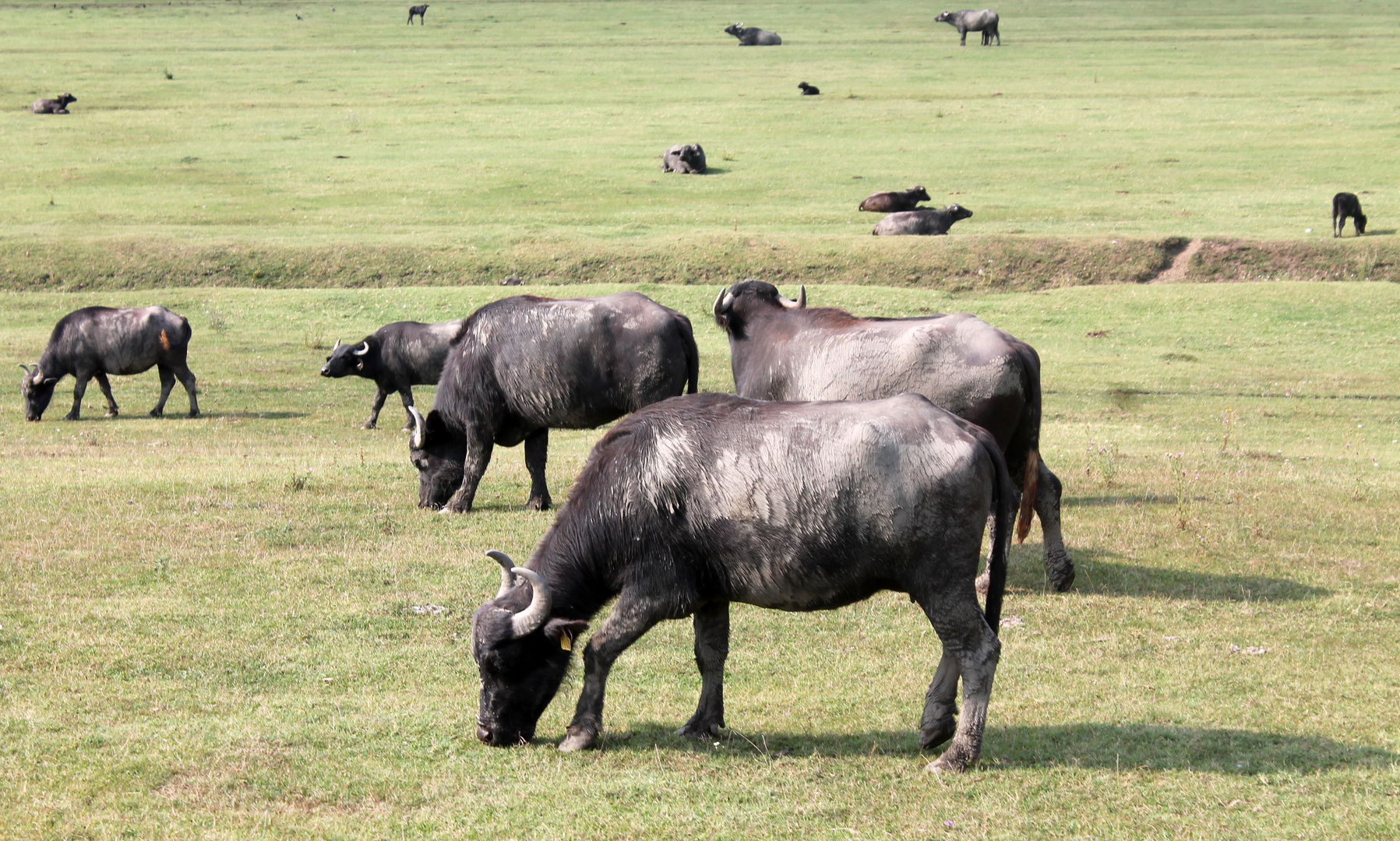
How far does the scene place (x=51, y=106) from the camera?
5041 cm

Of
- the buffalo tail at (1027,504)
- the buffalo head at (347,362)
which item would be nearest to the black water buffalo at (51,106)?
the buffalo head at (347,362)

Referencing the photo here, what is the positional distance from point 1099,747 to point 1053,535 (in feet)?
12.2

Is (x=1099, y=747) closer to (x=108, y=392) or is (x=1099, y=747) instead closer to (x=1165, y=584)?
(x=1165, y=584)

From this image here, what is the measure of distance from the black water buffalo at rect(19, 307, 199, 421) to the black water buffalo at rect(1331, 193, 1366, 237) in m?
24.3

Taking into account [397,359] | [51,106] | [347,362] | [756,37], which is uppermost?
[756,37]

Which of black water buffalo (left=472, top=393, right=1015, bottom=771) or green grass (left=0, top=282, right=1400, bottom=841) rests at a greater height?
black water buffalo (left=472, top=393, right=1015, bottom=771)

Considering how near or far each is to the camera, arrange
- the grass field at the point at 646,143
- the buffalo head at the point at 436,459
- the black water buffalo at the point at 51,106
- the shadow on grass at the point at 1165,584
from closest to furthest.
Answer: the shadow on grass at the point at 1165,584 → the buffalo head at the point at 436,459 → the grass field at the point at 646,143 → the black water buffalo at the point at 51,106

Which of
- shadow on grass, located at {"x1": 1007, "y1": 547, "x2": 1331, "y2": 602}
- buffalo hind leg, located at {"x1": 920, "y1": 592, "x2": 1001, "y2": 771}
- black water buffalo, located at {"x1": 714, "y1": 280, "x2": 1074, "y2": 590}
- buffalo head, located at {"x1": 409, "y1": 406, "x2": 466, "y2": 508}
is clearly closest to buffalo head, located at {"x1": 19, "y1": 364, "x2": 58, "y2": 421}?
buffalo head, located at {"x1": 409, "y1": 406, "x2": 466, "y2": 508}

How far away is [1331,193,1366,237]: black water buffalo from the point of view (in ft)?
99.7

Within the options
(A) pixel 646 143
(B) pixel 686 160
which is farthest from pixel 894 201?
(A) pixel 646 143

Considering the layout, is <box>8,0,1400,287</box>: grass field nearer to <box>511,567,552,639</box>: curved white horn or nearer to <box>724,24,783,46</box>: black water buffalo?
<box>724,24,783,46</box>: black water buffalo

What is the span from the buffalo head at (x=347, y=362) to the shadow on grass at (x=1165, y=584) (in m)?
12.1

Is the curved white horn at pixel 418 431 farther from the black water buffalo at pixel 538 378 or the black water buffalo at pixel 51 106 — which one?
the black water buffalo at pixel 51 106

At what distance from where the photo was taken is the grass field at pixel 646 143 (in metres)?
30.8
